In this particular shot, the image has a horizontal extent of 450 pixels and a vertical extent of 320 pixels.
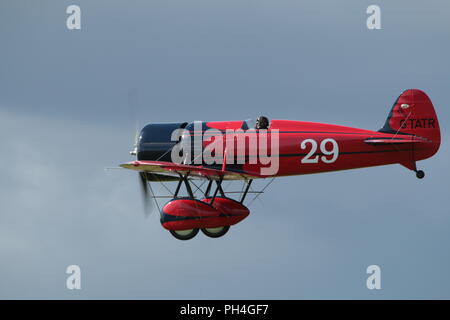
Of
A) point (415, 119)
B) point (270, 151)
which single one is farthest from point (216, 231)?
point (415, 119)

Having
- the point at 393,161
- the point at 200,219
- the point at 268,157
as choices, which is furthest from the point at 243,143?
the point at 393,161

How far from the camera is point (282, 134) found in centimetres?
2384

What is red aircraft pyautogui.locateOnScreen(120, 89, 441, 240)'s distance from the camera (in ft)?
77.0

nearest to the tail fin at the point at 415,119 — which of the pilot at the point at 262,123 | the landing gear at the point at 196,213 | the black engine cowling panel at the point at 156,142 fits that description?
the pilot at the point at 262,123

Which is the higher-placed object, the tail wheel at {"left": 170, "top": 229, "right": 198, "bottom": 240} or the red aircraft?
the red aircraft

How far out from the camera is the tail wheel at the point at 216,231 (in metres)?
24.2

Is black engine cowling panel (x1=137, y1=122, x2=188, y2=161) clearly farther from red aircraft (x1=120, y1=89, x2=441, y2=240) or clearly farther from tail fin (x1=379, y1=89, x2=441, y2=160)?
tail fin (x1=379, y1=89, x2=441, y2=160)

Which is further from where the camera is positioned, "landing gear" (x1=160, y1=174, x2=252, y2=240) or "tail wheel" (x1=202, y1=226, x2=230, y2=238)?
"tail wheel" (x1=202, y1=226, x2=230, y2=238)

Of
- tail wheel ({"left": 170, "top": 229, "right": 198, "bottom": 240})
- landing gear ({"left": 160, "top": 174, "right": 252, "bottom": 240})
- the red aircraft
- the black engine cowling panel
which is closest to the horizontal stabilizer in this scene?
the red aircraft

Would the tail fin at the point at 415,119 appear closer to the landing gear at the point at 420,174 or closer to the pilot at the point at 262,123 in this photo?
the landing gear at the point at 420,174

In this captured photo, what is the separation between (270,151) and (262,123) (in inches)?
33.1

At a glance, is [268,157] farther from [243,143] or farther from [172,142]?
[172,142]

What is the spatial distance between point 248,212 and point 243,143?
195 cm

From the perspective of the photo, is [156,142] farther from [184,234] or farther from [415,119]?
[415,119]
